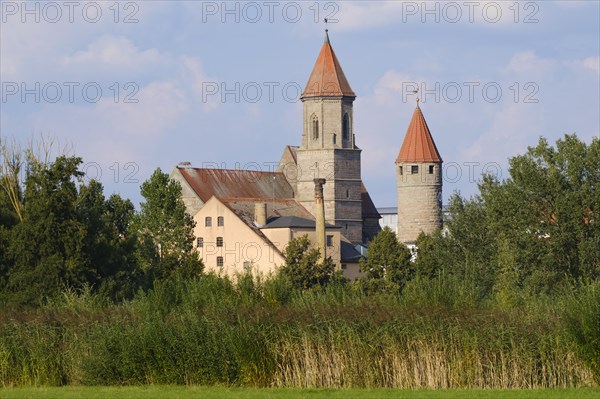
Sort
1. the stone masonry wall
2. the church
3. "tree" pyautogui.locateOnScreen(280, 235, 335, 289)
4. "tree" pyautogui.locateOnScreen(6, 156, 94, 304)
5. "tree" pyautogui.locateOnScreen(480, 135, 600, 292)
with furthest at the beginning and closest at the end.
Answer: the stone masonry wall → the church → "tree" pyautogui.locateOnScreen(280, 235, 335, 289) → "tree" pyautogui.locateOnScreen(480, 135, 600, 292) → "tree" pyautogui.locateOnScreen(6, 156, 94, 304)

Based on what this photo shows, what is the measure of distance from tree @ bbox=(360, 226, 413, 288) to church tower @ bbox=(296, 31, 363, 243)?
26127 mm

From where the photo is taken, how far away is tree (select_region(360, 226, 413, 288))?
74.6 meters

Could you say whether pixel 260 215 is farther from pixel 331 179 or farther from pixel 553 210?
pixel 553 210

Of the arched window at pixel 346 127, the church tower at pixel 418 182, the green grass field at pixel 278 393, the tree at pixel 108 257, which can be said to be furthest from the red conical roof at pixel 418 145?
the green grass field at pixel 278 393

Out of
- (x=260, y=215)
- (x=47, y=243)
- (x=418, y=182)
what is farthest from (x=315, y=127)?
(x=47, y=243)

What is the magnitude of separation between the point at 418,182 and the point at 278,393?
82342 millimetres

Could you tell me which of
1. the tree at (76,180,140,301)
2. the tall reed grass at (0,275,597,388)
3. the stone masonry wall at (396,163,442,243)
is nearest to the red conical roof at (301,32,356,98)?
the stone masonry wall at (396,163,442,243)

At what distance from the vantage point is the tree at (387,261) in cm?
7456

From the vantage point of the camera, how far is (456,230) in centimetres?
7775

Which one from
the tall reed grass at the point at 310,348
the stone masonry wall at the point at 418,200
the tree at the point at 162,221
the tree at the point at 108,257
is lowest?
the tall reed grass at the point at 310,348

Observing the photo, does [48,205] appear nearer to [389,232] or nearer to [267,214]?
[389,232]

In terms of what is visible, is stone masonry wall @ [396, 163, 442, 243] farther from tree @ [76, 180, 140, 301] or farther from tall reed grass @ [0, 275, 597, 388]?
tall reed grass @ [0, 275, 597, 388]

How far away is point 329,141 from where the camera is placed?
104375mm

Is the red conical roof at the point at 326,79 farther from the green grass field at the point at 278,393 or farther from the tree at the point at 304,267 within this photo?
the green grass field at the point at 278,393
